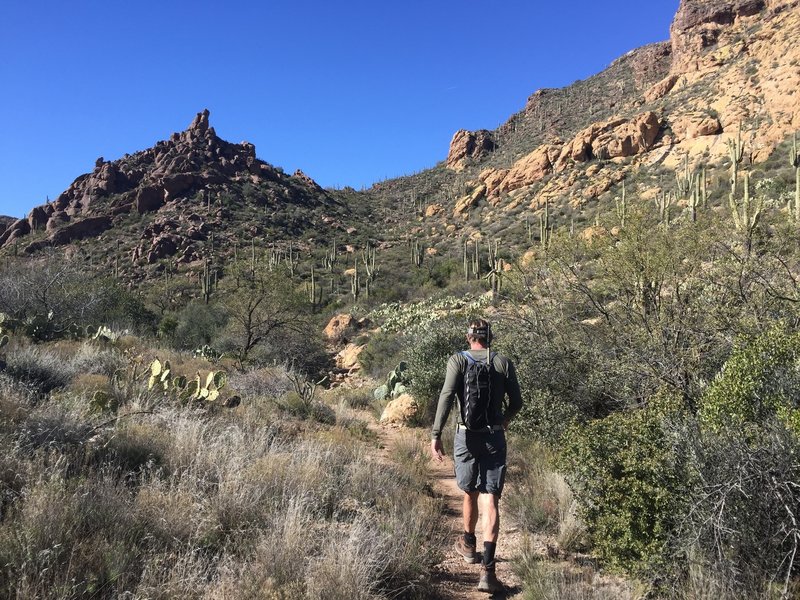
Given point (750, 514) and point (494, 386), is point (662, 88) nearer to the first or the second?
point (494, 386)

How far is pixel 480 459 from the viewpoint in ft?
12.5

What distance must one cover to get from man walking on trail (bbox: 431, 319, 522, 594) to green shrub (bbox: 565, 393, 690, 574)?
23.2 inches

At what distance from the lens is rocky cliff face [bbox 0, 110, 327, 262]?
4881 centimetres

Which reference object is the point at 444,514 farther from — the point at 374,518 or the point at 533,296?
the point at 533,296

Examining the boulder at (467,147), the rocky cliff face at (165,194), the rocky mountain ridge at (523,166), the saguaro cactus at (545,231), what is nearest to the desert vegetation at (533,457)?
the saguaro cactus at (545,231)

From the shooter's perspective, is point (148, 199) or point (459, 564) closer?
point (459, 564)

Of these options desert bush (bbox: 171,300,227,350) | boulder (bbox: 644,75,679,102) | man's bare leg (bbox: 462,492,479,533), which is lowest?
man's bare leg (bbox: 462,492,479,533)

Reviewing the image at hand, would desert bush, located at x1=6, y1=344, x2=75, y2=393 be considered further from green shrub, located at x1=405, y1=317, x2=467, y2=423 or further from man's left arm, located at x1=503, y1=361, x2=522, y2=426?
green shrub, located at x1=405, y1=317, x2=467, y2=423

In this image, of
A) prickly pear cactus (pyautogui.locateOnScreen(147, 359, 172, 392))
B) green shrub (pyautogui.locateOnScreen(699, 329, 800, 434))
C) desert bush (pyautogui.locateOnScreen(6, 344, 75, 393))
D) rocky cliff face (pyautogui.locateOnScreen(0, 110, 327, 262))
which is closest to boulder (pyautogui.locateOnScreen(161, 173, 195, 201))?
rocky cliff face (pyautogui.locateOnScreen(0, 110, 327, 262))

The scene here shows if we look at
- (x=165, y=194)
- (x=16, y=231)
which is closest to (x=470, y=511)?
(x=165, y=194)

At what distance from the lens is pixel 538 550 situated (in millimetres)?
3896

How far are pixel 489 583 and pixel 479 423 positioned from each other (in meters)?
1.13

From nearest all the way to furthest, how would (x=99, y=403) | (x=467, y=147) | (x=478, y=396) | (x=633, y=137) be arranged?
(x=478, y=396) → (x=99, y=403) → (x=633, y=137) → (x=467, y=147)

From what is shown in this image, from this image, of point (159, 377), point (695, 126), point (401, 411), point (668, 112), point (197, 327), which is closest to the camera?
point (159, 377)
